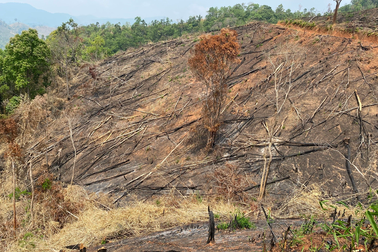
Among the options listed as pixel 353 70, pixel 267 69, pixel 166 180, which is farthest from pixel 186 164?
pixel 353 70

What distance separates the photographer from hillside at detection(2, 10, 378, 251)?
747 centimetres

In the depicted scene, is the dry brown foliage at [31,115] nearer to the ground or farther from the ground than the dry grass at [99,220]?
farther from the ground

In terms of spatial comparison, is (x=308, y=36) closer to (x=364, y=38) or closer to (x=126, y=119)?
(x=364, y=38)

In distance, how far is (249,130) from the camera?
1034 cm

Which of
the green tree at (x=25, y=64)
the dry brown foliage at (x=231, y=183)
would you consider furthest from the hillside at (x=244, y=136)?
the green tree at (x=25, y=64)

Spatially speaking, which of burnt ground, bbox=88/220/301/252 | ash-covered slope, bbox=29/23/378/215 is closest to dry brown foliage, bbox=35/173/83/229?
ash-covered slope, bbox=29/23/378/215

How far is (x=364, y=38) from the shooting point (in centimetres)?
1246

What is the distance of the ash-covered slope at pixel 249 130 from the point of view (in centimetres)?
809

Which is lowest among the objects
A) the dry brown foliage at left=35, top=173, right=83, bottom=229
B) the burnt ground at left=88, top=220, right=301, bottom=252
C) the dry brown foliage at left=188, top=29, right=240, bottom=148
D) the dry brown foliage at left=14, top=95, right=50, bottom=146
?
the dry brown foliage at left=35, top=173, right=83, bottom=229

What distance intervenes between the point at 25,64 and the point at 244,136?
16.3 m

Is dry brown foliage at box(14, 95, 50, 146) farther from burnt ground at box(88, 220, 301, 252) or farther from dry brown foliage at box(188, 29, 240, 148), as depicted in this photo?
burnt ground at box(88, 220, 301, 252)

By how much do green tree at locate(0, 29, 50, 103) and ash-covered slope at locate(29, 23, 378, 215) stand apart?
3970 mm

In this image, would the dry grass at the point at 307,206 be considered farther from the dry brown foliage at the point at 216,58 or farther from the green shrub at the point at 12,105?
the green shrub at the point at 12,105

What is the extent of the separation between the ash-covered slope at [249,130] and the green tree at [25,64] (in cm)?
397
